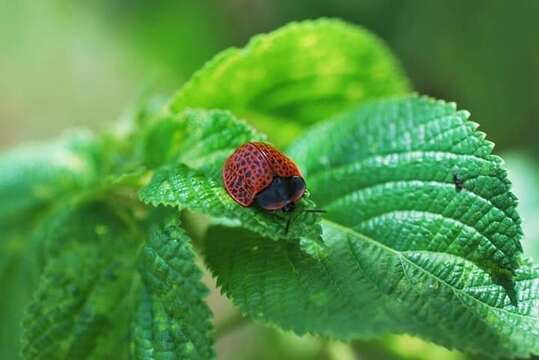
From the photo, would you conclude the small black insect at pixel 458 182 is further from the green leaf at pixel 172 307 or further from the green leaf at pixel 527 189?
the green leaf at pixel 527 189

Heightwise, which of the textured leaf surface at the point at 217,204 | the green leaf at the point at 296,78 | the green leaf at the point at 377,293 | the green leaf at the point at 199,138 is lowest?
the green leaf at the point at 377,293

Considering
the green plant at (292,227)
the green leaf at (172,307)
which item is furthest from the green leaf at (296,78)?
the green leaf at (172,307)

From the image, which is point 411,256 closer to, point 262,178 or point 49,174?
point 262,178

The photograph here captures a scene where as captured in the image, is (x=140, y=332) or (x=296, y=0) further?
(x=296, y=0)

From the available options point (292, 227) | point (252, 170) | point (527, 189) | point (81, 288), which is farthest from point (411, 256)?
point (527, 189)

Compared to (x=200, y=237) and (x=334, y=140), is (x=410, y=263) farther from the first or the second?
(x=200, y=237)

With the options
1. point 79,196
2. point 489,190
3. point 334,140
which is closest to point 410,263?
point 489,190

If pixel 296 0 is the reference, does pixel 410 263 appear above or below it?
below
